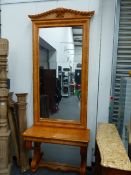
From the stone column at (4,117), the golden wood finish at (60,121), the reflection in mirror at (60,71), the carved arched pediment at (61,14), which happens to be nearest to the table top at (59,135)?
the golden wood finish at (60,121)

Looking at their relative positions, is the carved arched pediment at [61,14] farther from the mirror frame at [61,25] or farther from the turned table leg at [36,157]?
the turned table leg at [36,157]

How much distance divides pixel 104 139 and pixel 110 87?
840 mm

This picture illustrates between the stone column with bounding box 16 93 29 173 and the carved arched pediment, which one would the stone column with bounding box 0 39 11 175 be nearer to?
the stone column with bounding box 16 93 29 173

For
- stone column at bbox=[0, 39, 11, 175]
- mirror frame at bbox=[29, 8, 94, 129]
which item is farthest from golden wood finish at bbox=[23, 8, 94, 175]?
stone column at bbox=[0, 39, 11, 175]

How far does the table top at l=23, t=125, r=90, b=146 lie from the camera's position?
218 centimetres

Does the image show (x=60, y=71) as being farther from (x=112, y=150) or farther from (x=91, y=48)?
(x=112, y=150)

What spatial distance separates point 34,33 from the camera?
2.47m

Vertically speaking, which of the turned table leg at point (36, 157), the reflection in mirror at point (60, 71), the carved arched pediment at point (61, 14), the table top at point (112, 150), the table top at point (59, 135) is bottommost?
the turned table leg at point (36, 157)

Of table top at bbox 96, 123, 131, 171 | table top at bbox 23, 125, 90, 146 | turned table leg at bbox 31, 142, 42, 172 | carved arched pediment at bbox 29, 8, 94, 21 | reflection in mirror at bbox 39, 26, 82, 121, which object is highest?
carved arched pediment at bbox 29, 8, 94, 21

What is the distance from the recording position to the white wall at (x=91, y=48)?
7.72 feet

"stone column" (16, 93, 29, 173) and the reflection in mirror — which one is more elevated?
the reflection in mirror

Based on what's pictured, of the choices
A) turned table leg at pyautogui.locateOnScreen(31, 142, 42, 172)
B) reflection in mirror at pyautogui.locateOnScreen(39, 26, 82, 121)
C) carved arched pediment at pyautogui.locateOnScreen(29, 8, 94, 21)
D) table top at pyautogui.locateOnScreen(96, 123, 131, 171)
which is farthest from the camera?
turned table leg at pyautogui.locateOnScreen(31, 142, 42, 172)

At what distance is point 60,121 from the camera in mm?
2543

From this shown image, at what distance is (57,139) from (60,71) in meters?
0.90
